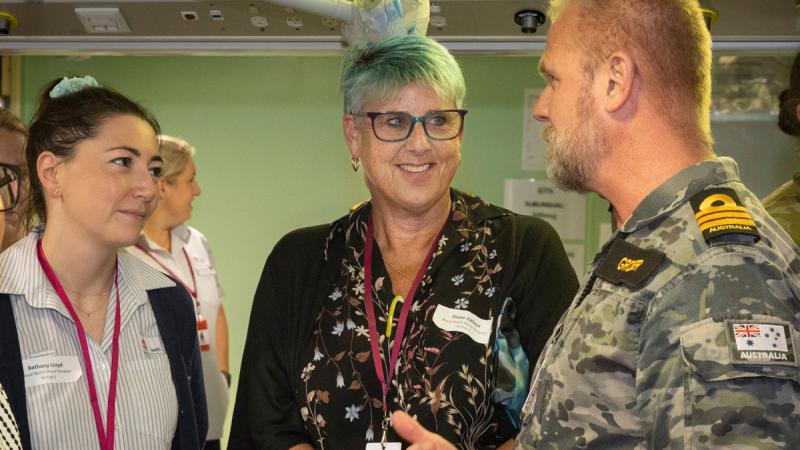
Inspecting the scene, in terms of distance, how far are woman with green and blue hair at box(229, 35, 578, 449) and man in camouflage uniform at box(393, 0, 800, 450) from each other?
1.51 feet

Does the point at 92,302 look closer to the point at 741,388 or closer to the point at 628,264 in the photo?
the point at 628,264

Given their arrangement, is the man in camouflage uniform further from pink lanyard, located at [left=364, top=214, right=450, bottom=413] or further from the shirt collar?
pink lanyard, located at [left=364, top=214, right=450, bottom=413]

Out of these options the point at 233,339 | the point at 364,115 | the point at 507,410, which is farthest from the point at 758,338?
the point at 233,339

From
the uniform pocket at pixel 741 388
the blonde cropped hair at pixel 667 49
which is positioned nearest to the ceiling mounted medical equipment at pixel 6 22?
the blonde cropped hair at pixel 667 49

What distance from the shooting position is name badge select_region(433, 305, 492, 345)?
6.27 feet

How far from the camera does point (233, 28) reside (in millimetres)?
2303

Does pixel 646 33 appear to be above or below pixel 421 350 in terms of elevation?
above

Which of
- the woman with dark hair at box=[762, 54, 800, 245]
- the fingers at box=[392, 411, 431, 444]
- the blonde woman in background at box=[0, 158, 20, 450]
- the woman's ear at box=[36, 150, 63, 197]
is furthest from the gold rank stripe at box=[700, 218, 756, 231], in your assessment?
the woman's ear at box=[36, 150, 63, 197]

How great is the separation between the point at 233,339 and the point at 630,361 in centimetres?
380

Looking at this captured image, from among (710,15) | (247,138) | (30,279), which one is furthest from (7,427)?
(247,138)

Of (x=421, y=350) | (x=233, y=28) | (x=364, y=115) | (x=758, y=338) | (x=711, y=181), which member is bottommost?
(x=421, y=350)

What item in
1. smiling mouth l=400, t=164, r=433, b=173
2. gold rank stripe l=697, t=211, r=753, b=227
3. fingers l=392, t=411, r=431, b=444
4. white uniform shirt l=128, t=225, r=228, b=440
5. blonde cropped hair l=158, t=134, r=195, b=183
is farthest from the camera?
blonde cropped hair l=158, t=134, r=195, b=183

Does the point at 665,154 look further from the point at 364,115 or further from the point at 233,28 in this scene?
the point at 233,28

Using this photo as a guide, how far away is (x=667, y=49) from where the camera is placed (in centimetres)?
135
